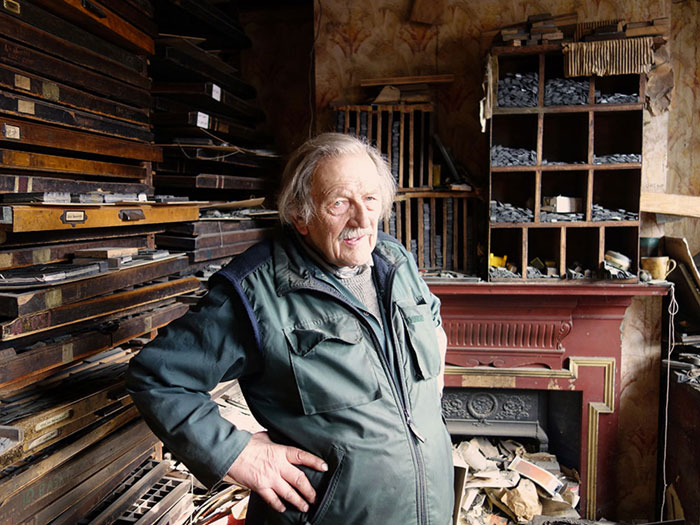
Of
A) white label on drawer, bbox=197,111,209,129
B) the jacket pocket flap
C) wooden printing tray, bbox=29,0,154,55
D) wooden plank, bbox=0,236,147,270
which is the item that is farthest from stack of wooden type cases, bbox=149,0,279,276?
the jacket pocket flap

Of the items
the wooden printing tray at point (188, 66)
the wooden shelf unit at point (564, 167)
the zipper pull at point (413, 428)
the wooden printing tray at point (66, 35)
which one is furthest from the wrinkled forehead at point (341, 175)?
the wooden shelf unit at point (564, 167)

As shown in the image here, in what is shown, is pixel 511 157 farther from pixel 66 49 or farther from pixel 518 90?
pixel 66 49

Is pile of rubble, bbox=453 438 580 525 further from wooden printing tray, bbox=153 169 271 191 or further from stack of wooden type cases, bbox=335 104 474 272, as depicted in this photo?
wooden printing tray, bbox=153 169 271 191

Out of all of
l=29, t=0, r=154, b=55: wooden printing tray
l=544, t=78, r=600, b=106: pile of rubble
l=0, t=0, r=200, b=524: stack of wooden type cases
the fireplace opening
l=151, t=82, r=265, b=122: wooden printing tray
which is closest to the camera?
l=0, t=0, r=200, b=524: stack of wooden type cases

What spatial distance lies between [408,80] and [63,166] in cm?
211

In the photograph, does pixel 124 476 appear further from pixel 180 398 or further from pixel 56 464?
pixel 180 398

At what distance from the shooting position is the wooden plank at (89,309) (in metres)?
1.53

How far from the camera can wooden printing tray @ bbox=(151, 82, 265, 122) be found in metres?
2.80

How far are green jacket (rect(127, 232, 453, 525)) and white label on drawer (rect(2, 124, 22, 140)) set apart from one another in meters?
0.84

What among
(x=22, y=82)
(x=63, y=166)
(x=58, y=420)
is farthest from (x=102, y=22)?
(x=58, y=420)

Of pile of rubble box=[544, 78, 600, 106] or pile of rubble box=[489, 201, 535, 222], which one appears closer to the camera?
pile of rubble box=[544, 78, 600, 106]

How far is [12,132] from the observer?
5.59 ft

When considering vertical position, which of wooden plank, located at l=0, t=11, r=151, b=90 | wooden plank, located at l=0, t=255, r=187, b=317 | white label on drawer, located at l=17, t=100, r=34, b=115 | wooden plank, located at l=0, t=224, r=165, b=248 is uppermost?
wooden plank, located at l=0, t=11, r=151, b=90

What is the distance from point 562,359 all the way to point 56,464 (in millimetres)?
2784
